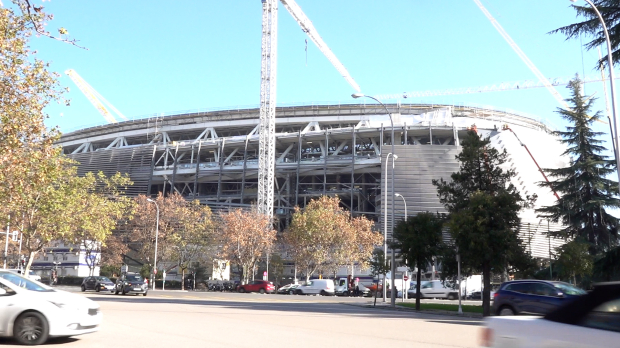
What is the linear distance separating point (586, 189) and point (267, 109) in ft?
176

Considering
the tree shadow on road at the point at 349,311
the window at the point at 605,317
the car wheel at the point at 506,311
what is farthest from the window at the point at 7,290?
the car wheel at the point at 506,311

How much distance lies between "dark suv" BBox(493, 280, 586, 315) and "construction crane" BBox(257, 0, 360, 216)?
56.6m

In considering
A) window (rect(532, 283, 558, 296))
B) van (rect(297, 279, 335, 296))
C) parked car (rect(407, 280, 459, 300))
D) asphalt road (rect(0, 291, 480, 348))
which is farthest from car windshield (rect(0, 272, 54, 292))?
van (rect(297, 279, 335, 296))

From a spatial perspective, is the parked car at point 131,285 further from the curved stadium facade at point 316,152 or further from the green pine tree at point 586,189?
the curved stadium facade at point 316,152

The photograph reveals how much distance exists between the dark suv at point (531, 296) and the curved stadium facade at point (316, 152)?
1936 inches

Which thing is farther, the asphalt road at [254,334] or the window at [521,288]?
the window at [521,288]

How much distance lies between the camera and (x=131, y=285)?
4012cm

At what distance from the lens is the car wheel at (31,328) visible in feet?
34.1

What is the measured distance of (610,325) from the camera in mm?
5391

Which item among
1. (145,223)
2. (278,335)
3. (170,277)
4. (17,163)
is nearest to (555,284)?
(278,335)

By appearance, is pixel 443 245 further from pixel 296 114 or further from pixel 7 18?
pixel 296 114

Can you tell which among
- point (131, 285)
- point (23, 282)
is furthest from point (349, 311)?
point (131, 285)

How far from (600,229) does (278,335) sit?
31.1 meters

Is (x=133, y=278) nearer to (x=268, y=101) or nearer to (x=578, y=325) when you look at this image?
(x=578, y=325)
